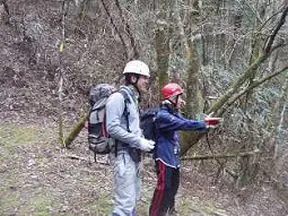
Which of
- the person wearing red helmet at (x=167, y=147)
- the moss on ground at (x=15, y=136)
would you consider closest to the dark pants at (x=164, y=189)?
the person wearing red helmet at (x=167, y=147)

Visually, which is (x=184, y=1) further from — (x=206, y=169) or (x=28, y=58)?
(x=28, y=58)

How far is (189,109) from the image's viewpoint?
9133 mm

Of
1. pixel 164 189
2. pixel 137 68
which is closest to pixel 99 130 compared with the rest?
pixel 137 68

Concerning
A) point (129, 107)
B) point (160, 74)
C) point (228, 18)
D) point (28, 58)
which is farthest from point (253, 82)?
point (28, 58)

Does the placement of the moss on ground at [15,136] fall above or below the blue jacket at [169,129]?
below

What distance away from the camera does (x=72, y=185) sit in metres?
7.83

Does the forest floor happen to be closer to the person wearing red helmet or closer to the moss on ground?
the moss on ground

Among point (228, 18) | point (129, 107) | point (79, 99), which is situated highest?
point (228, 18)

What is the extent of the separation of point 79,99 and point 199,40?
3.49 meters

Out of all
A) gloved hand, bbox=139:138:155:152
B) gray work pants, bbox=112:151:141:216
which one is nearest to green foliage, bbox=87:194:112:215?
gray work pants, bbox=112:151:141:216

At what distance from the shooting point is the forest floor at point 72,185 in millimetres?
7156

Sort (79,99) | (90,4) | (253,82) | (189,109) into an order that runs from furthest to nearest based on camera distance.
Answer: (90,4) < (79,99) < (189,109) < (253,82)

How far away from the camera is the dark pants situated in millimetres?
6027

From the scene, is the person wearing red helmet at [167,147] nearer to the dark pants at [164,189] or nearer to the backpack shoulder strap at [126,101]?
the dark pants at [164,189]
